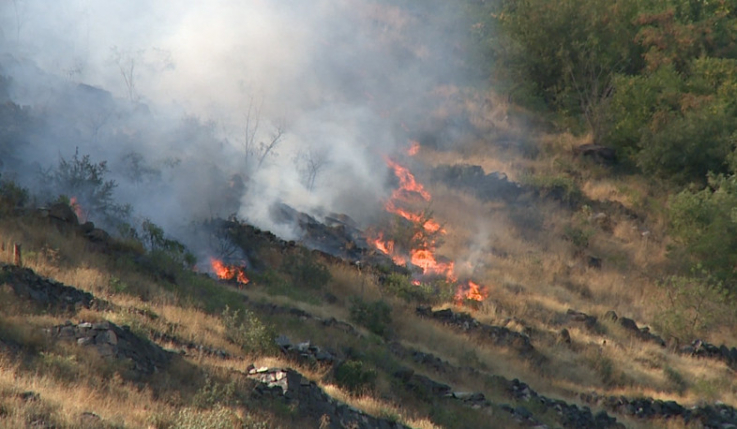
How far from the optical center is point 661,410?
51.9 feet

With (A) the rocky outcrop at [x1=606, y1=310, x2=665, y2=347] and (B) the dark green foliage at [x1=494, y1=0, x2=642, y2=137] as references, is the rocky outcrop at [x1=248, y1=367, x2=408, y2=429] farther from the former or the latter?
(B) the dark green foliage at [x1=494, y1=0, x2=642, y2=137]

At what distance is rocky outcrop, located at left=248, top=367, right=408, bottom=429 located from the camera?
9375mm

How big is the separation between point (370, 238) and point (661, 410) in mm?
11170

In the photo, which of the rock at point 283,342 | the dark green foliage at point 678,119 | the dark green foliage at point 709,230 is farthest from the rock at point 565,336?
the dark green foliage at point 678,119

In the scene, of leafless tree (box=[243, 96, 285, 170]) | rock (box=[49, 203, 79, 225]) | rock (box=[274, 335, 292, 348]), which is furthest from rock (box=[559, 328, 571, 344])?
leafless tree (box=[243, 96, 285, 170])

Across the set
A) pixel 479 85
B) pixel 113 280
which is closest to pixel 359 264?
pixel 113 280

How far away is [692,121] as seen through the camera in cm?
3173

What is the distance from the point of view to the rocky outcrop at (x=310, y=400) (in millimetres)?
9375

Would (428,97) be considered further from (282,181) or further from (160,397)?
(160,397)

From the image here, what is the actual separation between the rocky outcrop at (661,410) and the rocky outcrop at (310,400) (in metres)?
7.20

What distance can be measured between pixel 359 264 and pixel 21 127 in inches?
360

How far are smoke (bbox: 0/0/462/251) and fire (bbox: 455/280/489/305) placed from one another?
5.13 m

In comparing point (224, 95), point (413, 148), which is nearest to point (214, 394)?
point (224, 95)

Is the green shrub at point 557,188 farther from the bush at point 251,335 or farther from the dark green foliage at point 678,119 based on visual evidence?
the bush at point 251,335
